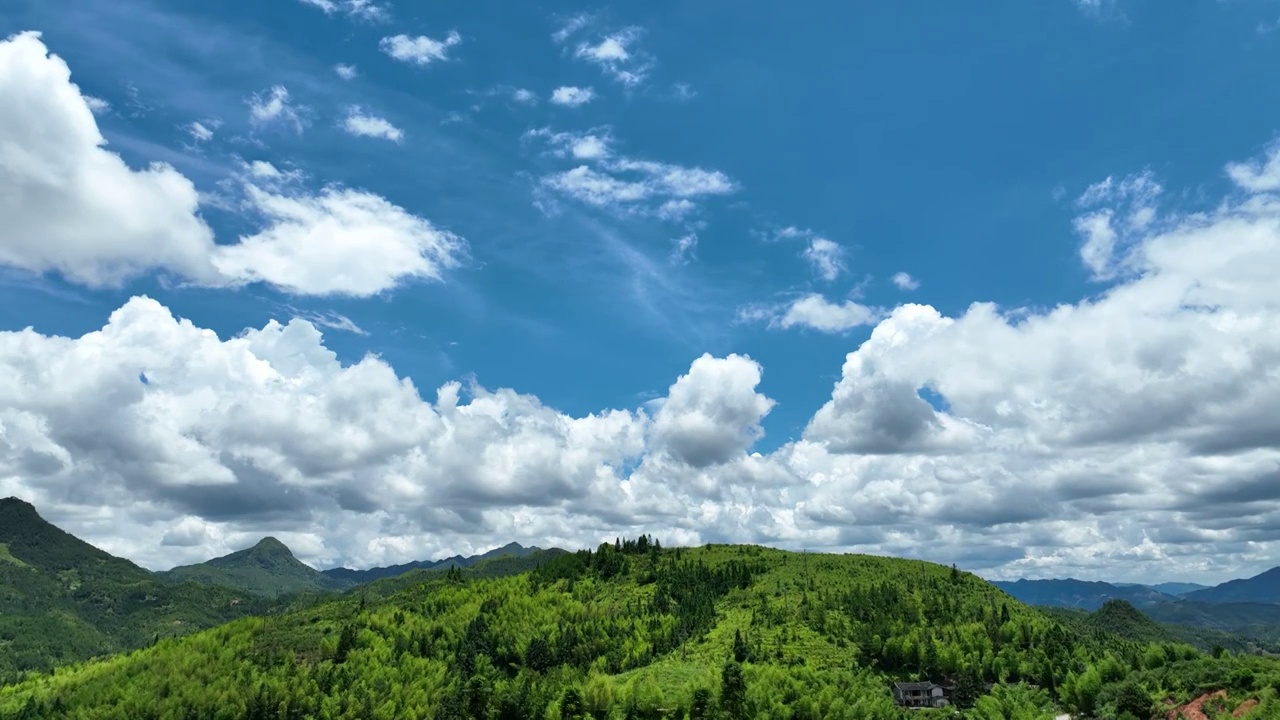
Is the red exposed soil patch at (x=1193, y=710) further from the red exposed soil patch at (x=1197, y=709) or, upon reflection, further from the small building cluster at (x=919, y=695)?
the small building cluster at (x=919, y=695)

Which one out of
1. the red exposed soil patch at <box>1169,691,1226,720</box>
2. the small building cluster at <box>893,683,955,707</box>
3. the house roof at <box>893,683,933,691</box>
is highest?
the red exposed soil patch at <box>1169,691,1226,720</box>

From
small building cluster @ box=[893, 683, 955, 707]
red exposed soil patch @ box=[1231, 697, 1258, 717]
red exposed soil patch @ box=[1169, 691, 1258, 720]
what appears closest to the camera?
red exposed soil patch @ box=[1231, 697, 1258, 717]

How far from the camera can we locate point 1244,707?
109875 mm

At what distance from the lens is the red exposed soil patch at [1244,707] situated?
10850cm

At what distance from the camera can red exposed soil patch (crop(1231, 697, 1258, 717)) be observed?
4272 inches

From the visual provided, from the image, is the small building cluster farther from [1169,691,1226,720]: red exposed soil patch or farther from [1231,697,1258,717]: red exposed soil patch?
[1231,697,1258,717]: red exposed soil patch

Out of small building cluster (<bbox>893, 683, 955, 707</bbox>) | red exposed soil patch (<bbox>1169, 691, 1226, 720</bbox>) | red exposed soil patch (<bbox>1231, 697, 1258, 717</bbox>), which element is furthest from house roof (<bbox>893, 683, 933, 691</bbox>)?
red exposed soil patch (<bbox>1231, 697, 1258, 717</bbox>)

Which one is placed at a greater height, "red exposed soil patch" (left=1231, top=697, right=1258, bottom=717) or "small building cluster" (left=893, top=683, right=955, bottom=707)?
"red exposed soil patch" (left=1231, top=697, right=1258, bottom=717)

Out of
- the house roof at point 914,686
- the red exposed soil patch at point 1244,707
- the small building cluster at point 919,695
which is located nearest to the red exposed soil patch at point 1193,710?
the red exposed soil patch at point 1244,707

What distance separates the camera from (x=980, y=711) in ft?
495

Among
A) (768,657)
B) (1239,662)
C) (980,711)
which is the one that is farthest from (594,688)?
(1239,662)

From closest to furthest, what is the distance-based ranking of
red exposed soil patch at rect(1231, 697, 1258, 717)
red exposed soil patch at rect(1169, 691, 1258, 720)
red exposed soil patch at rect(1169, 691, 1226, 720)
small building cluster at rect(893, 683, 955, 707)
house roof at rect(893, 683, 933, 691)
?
red exposed soil patch at rect(1231, 697, 1258, 717) → red exposed soil patch at rect(1169, 691, 1258, 720) → red exposed soil patch at rect(1169, 691, 1226, 720) → small building cluster at rect(893, 683, 955, 707) → house roof at rect(893, 683, 933, 691)

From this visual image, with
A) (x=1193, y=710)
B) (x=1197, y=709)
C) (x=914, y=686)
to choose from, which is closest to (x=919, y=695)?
(x=914, y=686)

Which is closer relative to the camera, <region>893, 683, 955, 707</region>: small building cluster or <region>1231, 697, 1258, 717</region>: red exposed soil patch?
<region>1231, 697, 1258, 717</region>: red exposed soil patch
